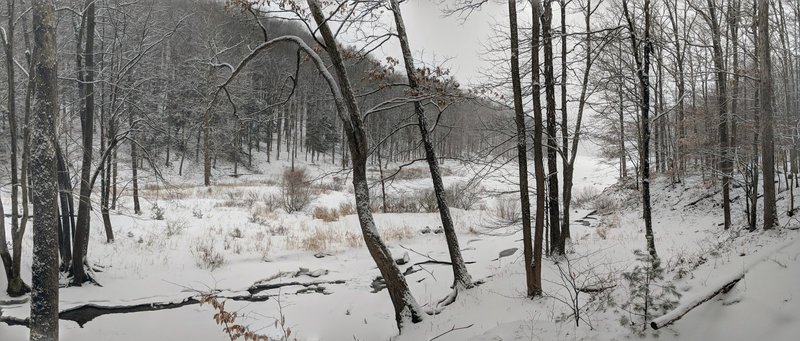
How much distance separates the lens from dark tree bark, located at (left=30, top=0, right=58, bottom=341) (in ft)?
16.1

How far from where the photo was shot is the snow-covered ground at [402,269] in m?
4.11

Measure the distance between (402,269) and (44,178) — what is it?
7398mm

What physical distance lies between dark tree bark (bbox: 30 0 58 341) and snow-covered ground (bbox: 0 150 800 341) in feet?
5.20

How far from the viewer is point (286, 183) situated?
19859 millimetres

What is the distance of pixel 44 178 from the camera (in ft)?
16.6

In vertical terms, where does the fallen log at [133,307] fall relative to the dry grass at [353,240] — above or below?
below

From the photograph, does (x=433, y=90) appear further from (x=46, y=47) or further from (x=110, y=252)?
(x=110, y=252)

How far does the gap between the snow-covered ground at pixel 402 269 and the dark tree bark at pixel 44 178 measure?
1.58 metres

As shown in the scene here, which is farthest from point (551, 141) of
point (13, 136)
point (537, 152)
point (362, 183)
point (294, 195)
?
point (294, 195)

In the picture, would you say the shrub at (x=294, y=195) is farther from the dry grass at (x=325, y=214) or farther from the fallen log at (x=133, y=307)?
the fallen log at (x=133, y=307)

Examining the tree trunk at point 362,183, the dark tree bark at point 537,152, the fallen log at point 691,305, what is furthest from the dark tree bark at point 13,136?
the fallen log at point 691,305

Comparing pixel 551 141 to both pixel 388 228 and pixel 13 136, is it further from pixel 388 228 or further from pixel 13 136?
pixel 13 136

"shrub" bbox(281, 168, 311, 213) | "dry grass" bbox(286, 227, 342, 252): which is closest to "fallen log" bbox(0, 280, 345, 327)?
"dry grass" bbox(286, 227, 342, 252)

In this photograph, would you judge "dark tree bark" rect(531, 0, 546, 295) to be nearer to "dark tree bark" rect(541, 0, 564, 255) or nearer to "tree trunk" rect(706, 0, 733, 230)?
"dark tree bark" rect(541, 0, 564, 255)
